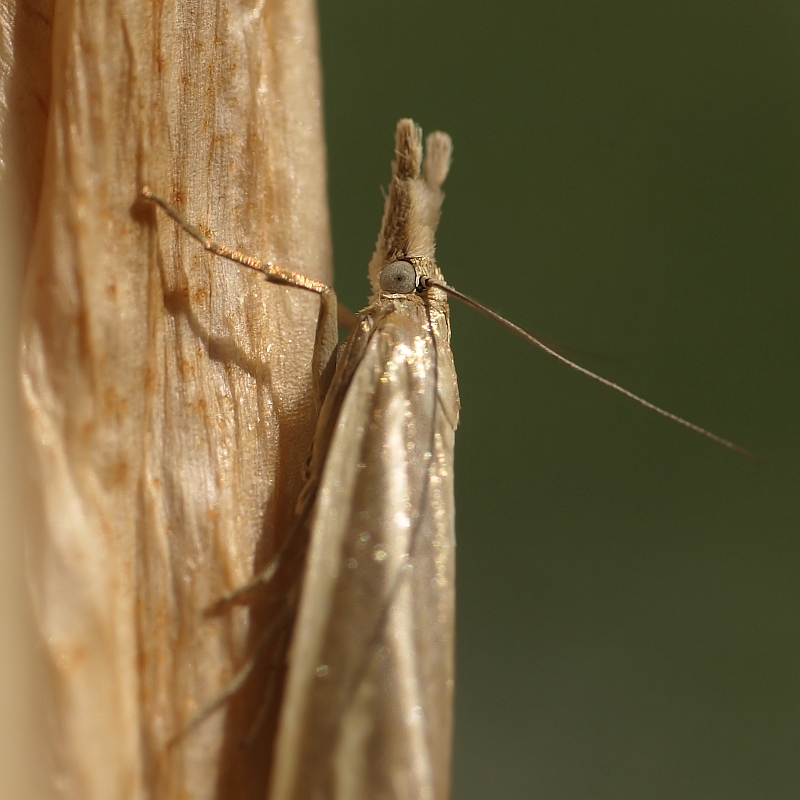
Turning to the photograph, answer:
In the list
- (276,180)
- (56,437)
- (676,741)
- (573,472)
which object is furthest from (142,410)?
(676,741)

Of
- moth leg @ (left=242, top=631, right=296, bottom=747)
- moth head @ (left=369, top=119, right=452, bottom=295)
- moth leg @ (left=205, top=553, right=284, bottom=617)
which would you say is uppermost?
moth head @ (left=369, top=119, right=452, bottom=295)

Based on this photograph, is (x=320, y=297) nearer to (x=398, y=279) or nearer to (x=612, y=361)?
(x=398, y=279)

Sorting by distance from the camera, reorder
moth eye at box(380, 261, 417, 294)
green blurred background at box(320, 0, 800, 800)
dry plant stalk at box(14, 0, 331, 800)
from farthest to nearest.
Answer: green blurred background at box(320, 0, 800, 800) → moth eye at box(380, 261, 417, 294) → dry plant stalk at box(14, 0, 331, 800)

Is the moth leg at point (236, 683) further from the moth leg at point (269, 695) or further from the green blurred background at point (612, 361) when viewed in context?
the green blurred background at point (612, 361)

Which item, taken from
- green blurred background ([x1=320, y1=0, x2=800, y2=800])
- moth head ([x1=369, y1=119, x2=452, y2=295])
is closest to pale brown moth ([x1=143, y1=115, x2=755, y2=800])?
moth head ([x1=369, y1=119, x2=452, y2=295])

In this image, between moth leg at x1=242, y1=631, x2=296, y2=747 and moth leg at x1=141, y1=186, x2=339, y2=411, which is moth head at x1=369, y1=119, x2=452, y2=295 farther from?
moth leg at x1=242, y1=631, x2=296, y2=747

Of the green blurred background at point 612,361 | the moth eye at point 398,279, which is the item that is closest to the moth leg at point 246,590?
the moth eye at point 398,279

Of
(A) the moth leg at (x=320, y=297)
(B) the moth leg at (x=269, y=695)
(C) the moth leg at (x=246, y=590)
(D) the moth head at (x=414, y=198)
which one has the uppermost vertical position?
(D) the moth head at (x=414, y=198)
